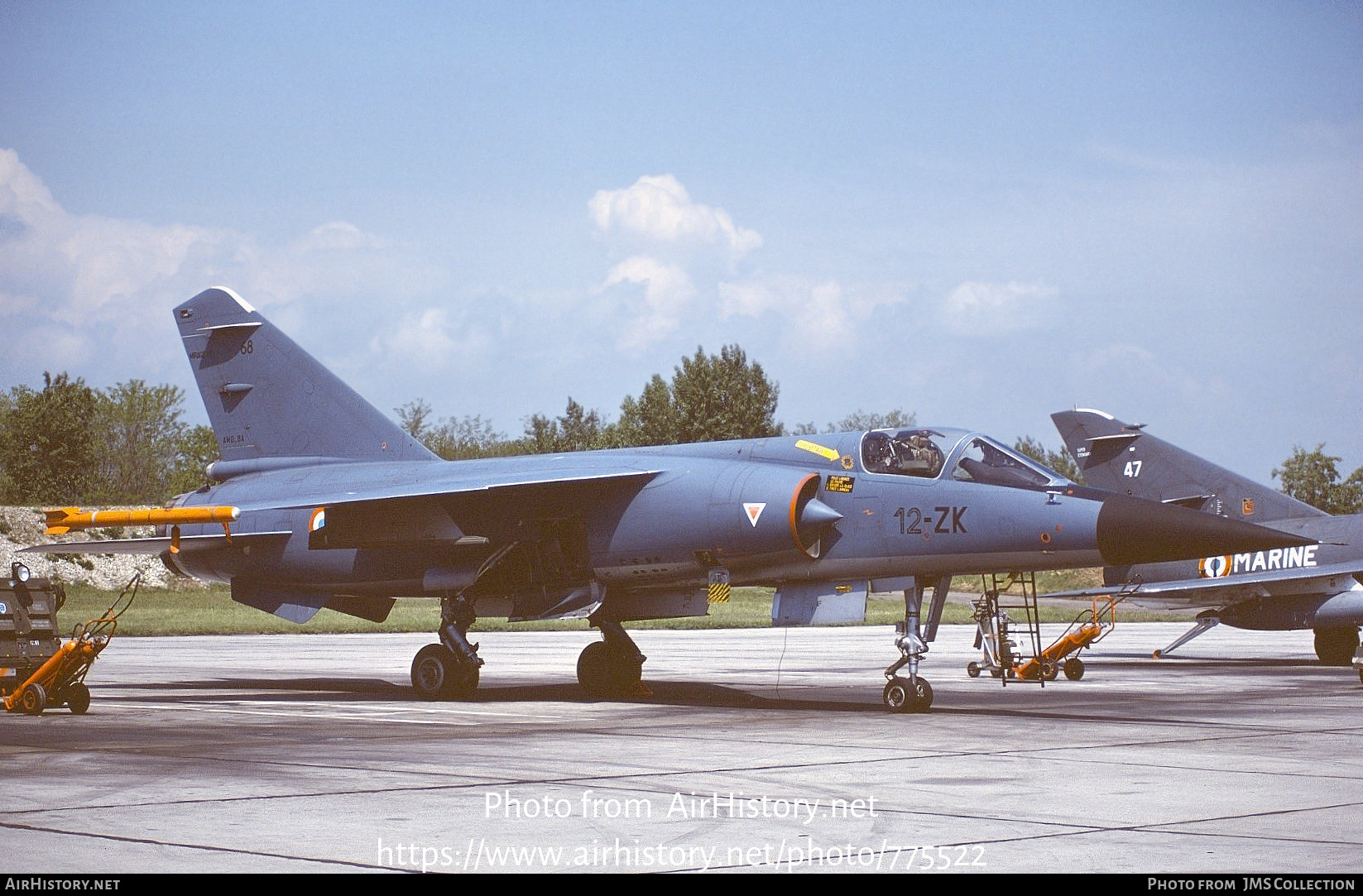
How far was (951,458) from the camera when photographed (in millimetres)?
14617

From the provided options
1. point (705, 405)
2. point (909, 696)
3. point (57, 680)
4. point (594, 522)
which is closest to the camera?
point (57, 680)

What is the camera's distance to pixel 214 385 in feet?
65.0

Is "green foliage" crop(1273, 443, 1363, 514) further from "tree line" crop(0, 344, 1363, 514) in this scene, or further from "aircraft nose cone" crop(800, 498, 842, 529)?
"aircraft nose cone" crop(800, 498, 842, 529)

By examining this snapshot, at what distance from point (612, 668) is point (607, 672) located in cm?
8

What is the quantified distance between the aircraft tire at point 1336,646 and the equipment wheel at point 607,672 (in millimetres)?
11881

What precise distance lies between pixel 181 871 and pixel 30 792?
2.81 meters

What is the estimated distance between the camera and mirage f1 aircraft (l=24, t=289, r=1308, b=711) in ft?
46.7

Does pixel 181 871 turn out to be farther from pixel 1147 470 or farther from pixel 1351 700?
pixel 1147 470

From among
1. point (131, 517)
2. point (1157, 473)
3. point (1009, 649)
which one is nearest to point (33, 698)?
point (131, 517)

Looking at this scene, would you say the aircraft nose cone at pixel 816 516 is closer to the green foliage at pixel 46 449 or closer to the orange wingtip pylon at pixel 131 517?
the orange wingtip pylon at pixel 131 517

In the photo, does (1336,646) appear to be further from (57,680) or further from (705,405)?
(705,405)

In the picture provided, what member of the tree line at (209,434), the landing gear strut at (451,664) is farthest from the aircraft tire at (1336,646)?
the tree line at (209,434)

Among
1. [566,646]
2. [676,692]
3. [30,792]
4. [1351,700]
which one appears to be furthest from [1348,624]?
[30,792]

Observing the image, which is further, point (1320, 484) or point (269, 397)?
point (1320, 484)
